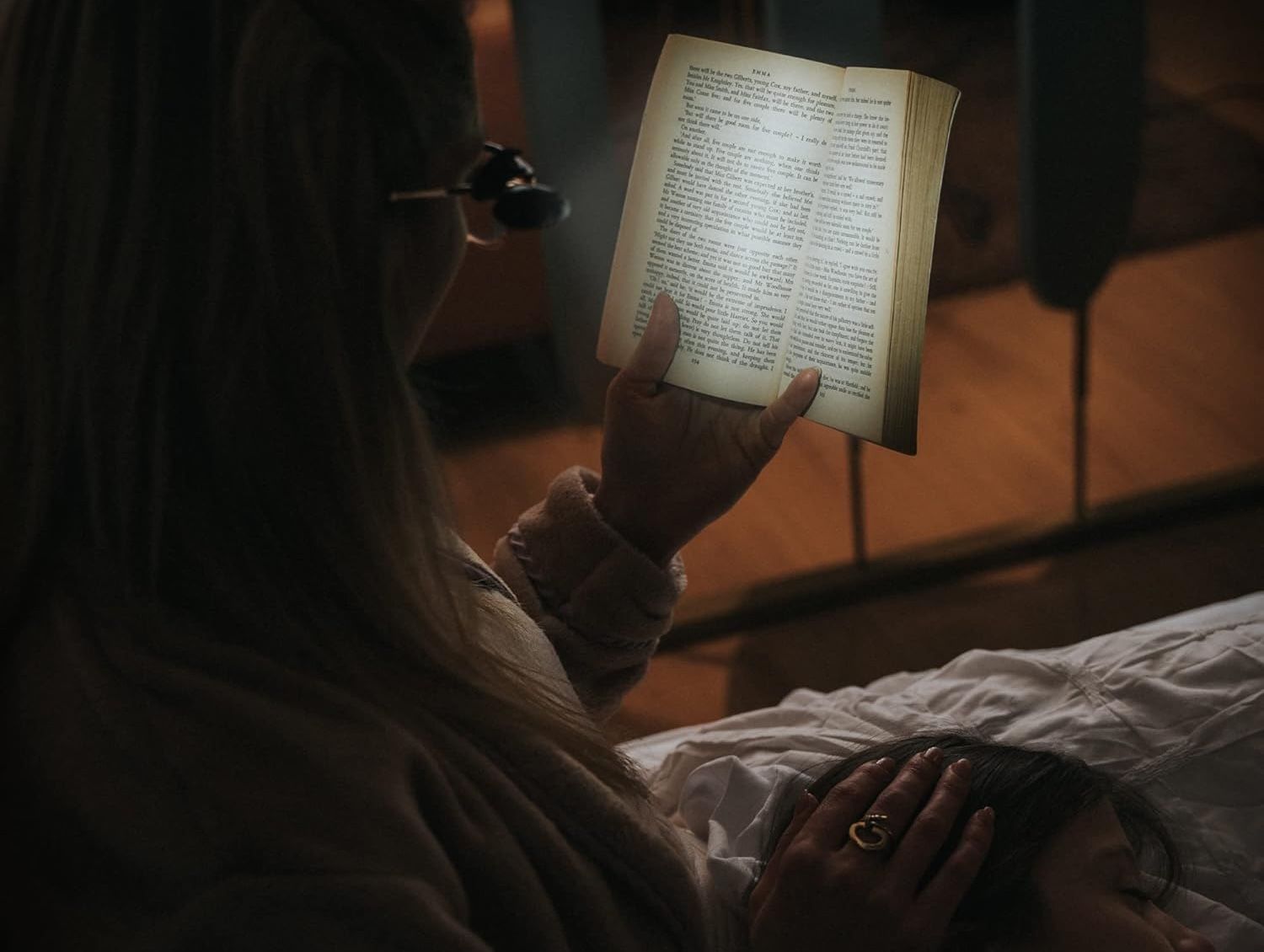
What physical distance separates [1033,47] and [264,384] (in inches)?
51.0

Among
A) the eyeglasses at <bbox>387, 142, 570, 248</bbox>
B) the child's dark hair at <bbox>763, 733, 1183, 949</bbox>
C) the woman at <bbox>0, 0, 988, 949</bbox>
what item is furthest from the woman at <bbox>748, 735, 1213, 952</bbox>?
the eyeglasses at <bbox>387, 142, 570, 248</bbox>

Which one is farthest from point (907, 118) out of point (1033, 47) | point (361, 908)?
point (1033, 47)

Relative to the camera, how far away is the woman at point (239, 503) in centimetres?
62

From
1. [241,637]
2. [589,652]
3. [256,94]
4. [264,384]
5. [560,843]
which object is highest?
[256,94]

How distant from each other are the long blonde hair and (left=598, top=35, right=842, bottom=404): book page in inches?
12.7

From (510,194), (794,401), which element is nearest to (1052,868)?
(794,401)

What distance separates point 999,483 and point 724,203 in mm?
1212

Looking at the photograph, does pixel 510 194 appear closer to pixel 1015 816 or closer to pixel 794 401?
pixel 794 401

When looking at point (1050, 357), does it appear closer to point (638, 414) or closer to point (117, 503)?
point (638, 414)

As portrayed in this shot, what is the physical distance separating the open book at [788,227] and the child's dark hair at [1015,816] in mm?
262

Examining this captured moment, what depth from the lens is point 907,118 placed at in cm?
93

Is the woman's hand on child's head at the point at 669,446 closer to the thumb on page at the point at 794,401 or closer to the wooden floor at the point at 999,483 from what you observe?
the thumb on page at the point at 794,401

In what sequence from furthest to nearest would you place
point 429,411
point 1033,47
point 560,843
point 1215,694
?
point 1033,47, point 1215,694, point 429,411, point 560,843

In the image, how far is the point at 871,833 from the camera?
0.92m
